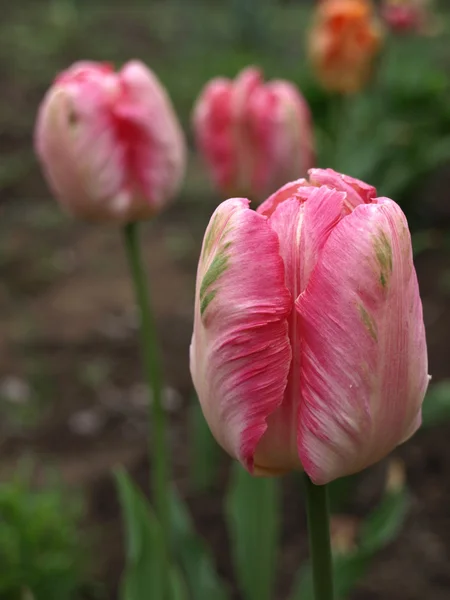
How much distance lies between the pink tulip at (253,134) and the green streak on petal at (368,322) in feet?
2.68

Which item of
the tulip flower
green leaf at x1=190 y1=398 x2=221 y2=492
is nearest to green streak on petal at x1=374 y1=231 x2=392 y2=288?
green leaf at x1=190 y1=398 x2=221 y2=492

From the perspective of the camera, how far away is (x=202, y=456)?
1590 mm

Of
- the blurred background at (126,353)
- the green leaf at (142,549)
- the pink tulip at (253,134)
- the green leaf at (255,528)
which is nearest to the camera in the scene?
the green leaf at (142,549)

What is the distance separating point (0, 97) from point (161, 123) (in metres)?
4.11

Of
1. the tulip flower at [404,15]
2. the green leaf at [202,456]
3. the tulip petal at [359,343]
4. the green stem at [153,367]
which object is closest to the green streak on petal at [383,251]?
the tulip petal at [359,343]

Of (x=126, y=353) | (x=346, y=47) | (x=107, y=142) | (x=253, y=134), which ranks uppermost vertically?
(x=107, y=142)

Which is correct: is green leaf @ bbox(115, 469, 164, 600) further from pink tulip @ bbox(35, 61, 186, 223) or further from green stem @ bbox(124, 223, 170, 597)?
pink tulip @ bbox(35, 61, 186, 223)

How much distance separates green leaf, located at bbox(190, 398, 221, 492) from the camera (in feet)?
4.95

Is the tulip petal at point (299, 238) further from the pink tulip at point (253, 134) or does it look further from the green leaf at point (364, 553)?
the pink tulip at point (253, 134)

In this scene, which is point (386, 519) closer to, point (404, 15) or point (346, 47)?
point (346, 47)

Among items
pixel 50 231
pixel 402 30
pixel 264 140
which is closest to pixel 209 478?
pixel 264 140

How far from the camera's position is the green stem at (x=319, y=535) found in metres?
0.49

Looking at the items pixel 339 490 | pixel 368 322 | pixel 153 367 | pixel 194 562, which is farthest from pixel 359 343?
pixel 339 490

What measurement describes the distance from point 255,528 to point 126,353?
1.30 metres
